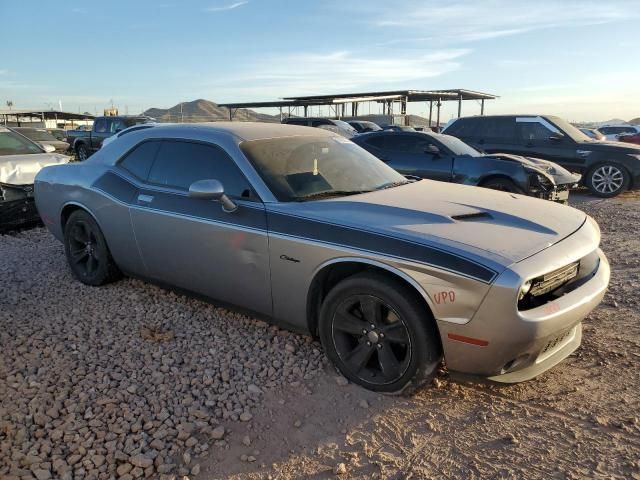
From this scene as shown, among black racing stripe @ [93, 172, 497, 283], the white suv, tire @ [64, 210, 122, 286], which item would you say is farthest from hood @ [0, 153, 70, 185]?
the white suv

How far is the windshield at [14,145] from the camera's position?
24.4 feet

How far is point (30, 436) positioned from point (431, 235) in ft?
7.75

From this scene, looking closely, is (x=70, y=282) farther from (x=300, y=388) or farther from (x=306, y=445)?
(x=306, y=445)

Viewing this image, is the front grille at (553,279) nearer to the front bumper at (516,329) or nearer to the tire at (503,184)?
the front bumper at (516,329)

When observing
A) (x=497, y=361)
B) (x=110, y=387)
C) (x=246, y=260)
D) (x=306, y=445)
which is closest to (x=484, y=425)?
(x=497, y=361)

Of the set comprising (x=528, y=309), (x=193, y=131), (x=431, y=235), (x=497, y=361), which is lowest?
(x=497, y=361)

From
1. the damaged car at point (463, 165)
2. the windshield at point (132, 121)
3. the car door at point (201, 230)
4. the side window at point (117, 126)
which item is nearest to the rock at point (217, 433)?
the car door at point (201, 230)

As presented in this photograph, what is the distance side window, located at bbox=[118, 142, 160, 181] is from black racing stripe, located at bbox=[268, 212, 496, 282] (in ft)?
4.90

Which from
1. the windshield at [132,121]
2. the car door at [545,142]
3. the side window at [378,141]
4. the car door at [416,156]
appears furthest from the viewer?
the windshield at [132,121]

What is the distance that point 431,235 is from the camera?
9.24 ft

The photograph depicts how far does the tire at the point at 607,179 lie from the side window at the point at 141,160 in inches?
368

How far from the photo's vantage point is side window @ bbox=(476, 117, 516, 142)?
A: 1106cm

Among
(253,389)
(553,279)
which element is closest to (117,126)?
(253,389)

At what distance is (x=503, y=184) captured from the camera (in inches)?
312
